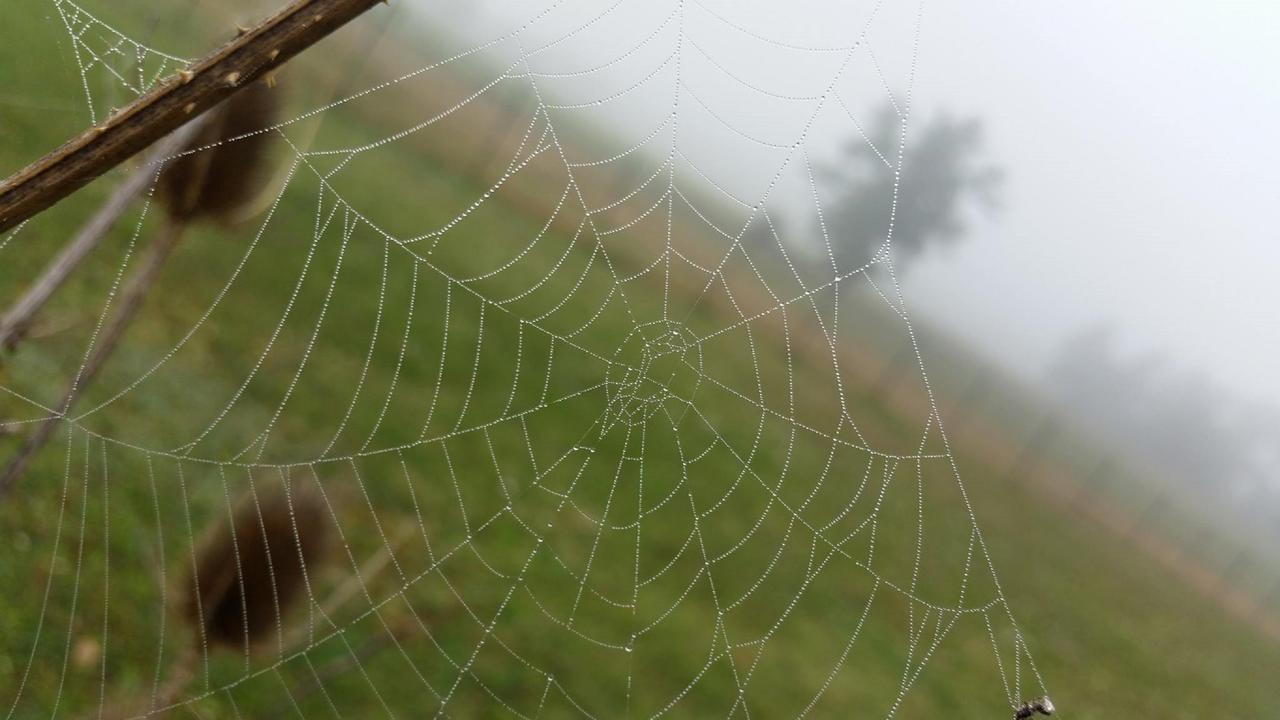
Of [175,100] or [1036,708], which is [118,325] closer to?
[175,100]

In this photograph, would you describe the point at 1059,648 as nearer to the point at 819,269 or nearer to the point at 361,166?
the point at 819,269

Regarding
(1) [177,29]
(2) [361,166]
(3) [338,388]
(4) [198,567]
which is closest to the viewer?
(4) [198,567]

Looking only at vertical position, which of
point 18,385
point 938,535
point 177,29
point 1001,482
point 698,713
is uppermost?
point 177,29

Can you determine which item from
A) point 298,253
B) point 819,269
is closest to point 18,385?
point 298,253

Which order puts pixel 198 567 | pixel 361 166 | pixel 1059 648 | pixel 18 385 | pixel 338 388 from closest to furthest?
pixel 198 567 → pixel 18 385 → pixel 338 388 → pixel 1059 648 → pixel 361 166

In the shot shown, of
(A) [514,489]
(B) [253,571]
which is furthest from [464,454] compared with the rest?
(B) [253,571]

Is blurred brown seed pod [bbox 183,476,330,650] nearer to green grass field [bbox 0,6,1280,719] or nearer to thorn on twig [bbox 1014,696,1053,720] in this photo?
green grass field [bbox 0,6,1280,719]

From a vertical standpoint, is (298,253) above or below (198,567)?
above
